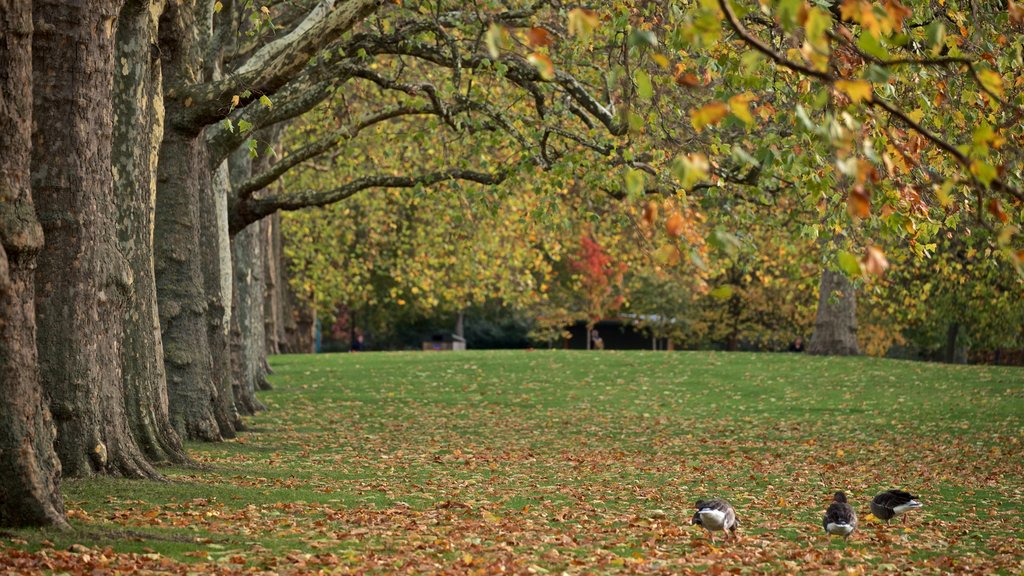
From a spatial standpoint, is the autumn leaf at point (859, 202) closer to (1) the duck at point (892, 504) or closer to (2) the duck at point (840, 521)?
(2) the duck at point (840, 521)

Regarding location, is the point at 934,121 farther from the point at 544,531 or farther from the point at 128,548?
the point at 128,548

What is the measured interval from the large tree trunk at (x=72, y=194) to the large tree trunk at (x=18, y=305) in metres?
1.08

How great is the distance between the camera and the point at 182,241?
15539mm

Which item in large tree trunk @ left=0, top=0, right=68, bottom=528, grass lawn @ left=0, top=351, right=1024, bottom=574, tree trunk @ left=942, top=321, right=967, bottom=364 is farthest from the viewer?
tree trunk @ left=942, top=321, right=967, bottom=364

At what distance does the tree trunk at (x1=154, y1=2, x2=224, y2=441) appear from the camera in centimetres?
1510

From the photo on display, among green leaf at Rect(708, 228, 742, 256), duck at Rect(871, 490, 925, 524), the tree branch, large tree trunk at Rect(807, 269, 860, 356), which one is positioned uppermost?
the tree branch

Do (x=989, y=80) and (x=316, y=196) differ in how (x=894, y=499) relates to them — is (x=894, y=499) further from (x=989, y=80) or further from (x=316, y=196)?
(x=316, y=196)

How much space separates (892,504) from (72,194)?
7858 mm

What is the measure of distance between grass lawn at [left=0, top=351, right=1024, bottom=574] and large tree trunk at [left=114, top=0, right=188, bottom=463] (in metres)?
0.73

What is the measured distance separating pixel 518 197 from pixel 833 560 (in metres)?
20.1

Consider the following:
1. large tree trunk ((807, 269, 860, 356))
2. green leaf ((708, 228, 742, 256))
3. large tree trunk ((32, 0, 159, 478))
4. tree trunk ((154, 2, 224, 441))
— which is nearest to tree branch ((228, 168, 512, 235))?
tree trunk ((154, 2, 224, 441))

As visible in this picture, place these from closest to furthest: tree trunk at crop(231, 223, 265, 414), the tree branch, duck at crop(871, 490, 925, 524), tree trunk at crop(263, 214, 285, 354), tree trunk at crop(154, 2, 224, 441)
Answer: duck at crop(871, 490, 925, 524) < tree trunk at crop(154, 2, 224, 441) < the tree branch < tree trunk at crop(231, 223, 265, 414) < tree trunk at crop(263, 214, 285, 354)

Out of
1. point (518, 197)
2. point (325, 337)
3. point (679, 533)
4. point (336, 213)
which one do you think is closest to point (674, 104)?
point (679, 533)

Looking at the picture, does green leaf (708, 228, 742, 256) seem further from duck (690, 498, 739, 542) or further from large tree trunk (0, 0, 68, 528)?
large tree trunk (0, 0, 68, 528)
